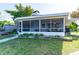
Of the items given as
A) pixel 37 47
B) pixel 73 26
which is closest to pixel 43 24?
pixel 37 47

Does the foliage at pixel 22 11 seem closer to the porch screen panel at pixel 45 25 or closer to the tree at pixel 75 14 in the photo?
the porch screen panel at pixel 45 25

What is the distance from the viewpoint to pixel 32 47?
13.1 metres

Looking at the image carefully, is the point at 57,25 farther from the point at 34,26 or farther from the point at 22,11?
the point at 22,11

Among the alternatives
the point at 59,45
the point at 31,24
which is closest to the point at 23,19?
the point at 31,24

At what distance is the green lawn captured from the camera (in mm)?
13023

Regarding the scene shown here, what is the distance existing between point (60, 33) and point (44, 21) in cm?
46

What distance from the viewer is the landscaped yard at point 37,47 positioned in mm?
13023

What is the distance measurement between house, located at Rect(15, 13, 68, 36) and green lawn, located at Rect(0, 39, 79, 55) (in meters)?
0.21

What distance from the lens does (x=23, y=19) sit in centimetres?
1305

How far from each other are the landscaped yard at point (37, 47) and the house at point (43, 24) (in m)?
0.21

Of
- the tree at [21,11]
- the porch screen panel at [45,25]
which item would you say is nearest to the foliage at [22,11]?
the tree at [21,11]

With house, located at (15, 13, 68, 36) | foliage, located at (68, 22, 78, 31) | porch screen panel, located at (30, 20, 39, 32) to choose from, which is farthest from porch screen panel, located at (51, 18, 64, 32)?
porch screen panel, located at (30, 20, 39, 32)

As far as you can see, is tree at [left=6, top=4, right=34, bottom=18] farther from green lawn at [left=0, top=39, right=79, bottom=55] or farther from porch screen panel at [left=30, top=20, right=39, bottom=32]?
green lawn at [left=0, top=39, right=79, bottom=55]
